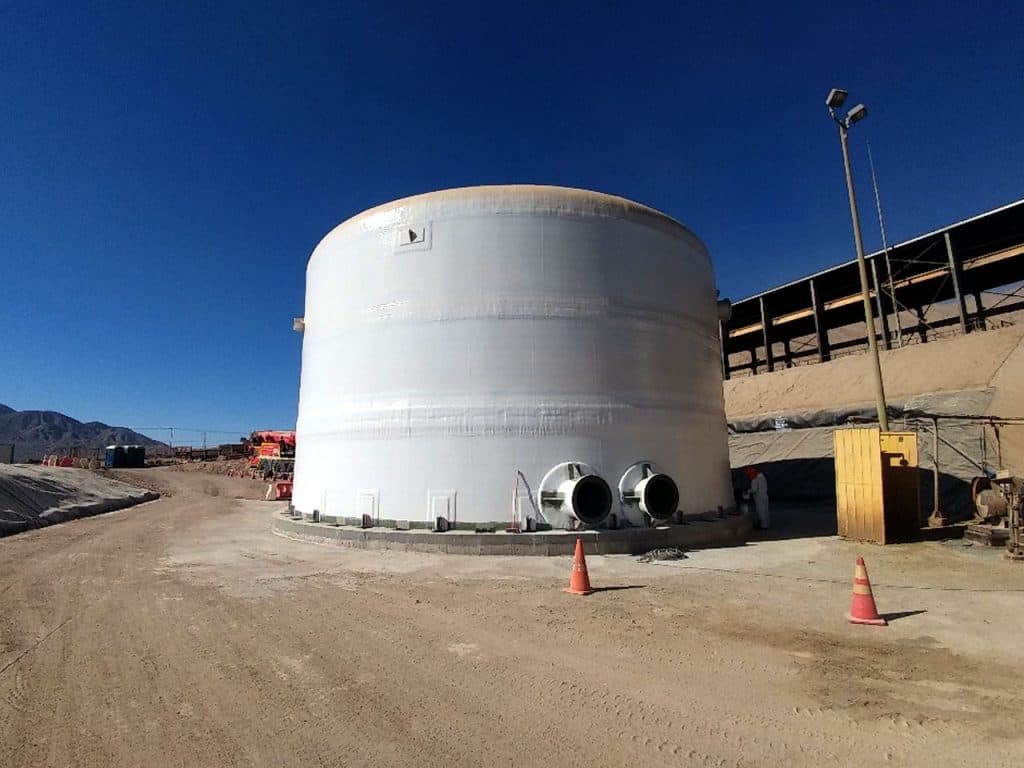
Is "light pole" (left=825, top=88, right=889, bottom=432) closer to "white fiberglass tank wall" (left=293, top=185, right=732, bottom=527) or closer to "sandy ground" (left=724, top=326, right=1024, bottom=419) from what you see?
"white fiberglass tank wall" (left=293, top=185, right=732, bottom=527)

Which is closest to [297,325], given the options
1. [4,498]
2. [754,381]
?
[4,498]

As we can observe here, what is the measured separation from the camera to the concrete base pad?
1260 centimetres

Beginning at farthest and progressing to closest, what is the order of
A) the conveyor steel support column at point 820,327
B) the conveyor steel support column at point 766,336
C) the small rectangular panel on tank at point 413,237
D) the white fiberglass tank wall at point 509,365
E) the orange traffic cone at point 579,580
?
the conveyor steel support column at point 766,336
the conveyor steel support column at point 820,327
the small rectangular panel on tank at point 413,237
the white fiberglass tank wall at point 509,365
the orange traffic cone at point 579,580

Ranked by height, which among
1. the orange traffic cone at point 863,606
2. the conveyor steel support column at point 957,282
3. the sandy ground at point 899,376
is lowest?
the orange traffic cone at point 863,606

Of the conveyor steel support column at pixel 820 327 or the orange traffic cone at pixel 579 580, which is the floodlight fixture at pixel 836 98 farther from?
the conveyor steel support column at pixel 820 327

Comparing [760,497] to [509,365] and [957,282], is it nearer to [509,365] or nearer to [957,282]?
[509,365]

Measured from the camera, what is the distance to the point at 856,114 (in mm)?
15109

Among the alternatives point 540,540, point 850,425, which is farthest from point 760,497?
point 850,425

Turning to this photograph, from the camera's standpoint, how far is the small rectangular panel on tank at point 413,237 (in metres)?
15.2

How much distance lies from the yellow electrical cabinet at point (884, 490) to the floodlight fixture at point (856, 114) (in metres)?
8.44

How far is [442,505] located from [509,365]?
3.83 meters

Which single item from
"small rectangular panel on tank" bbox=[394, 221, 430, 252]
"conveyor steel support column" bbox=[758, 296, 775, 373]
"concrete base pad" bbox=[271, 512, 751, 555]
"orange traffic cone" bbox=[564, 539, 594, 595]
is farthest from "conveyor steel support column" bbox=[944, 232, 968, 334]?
"orange traffic cone" bbox=[564, 539, 594, 595]

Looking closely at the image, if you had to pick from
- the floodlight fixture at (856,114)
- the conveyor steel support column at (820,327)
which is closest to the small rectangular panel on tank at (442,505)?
the floodlight fixture at (856,114)

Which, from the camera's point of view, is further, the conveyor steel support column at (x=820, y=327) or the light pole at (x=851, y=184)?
the conveyor steel support column at (x=820, y=327)
